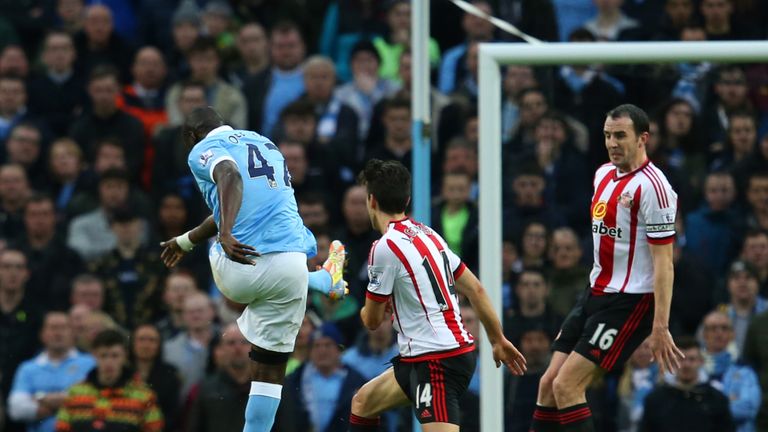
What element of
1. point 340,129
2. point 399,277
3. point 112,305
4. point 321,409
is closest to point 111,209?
point 112,305

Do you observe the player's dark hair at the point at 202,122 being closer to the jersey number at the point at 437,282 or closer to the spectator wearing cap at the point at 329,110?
the jersey number at the point at 437,282

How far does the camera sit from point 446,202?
1294cm

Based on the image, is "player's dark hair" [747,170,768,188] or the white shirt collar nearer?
the white shirt collar

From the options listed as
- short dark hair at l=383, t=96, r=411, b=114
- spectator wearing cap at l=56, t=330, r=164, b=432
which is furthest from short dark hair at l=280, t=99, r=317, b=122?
spectator wearing cap at l=56, t=330, r=164, b=432

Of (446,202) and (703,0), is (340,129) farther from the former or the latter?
(703,0)

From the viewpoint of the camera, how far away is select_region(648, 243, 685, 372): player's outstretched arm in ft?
27.8

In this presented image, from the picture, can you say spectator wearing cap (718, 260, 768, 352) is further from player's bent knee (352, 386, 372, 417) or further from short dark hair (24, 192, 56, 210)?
short dark hair (24, 192, 56, 210)

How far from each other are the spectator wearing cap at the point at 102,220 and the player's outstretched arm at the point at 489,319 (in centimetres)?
580

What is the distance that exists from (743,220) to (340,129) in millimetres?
3646

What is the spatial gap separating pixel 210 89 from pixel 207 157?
6.49 metres

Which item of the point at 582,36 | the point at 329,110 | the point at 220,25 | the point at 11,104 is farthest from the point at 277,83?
the point at 582,36

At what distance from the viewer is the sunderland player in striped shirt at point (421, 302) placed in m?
8.29

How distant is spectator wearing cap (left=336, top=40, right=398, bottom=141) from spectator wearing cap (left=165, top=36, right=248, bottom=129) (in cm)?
93

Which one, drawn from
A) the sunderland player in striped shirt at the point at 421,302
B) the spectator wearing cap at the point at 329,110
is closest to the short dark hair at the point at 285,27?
the spectator wearing cap at the point at 329,110
